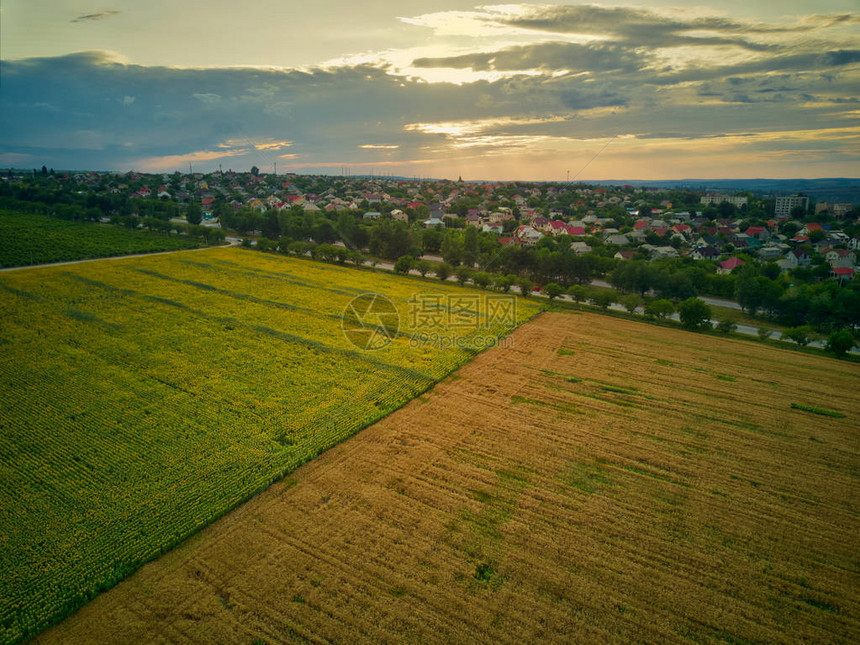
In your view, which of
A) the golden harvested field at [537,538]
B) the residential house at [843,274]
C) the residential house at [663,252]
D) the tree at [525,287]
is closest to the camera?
the golden harvested field at [537,538]

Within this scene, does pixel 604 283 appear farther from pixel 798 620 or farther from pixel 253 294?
pixel 798 620

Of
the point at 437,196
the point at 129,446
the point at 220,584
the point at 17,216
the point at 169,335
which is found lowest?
the point at 220,584

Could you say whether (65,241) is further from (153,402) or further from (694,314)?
(694,314)

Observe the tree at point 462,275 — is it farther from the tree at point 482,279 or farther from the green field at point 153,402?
the green field at point 153,402

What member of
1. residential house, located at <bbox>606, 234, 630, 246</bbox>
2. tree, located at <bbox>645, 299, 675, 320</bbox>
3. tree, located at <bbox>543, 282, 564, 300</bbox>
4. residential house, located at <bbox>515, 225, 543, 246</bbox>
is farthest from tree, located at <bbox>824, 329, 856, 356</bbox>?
residential house, located at <bbox>515, 225, 543, 246</bbox>

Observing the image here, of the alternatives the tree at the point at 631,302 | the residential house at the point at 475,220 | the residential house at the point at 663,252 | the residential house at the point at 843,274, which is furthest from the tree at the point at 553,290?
the residential house at the point at 475,220

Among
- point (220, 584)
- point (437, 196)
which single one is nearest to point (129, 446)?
point (220, 584)
